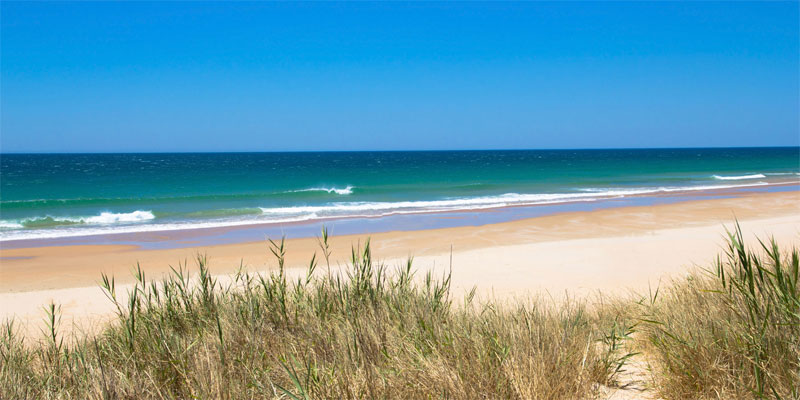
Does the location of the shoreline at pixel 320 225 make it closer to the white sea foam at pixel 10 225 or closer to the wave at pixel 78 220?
the wave at pixel 78 220

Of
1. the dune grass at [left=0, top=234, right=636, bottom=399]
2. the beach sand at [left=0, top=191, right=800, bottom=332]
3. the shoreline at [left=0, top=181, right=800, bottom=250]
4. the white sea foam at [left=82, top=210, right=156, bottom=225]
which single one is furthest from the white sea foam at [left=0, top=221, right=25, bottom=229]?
the dune grass at [left=0, top=234, right=636, bottom=399]

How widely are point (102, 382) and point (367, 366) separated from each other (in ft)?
5.03

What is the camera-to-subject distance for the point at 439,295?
3961 mm

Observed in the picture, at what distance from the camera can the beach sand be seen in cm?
866

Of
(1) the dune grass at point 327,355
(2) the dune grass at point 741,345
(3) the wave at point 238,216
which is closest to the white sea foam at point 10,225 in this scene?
(3) the wave at point 238,216

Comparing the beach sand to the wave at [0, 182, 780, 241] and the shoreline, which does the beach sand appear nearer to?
the shoreline

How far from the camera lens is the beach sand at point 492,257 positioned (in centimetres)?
866

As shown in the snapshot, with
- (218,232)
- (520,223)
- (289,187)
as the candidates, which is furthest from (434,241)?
(289,187)

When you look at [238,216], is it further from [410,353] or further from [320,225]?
[410,353]

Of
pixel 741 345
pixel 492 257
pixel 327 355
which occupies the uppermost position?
pixel 741 345

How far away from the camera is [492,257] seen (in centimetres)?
1132

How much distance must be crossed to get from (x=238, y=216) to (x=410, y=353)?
65.8 ft

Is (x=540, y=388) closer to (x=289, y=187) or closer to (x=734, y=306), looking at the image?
(x=734, y=306)

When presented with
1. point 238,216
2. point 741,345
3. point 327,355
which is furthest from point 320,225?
point 741,345
